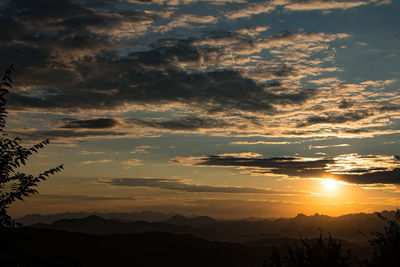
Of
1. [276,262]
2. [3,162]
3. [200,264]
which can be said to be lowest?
[200,264]

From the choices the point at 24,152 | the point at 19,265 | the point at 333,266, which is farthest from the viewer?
the point at 333,266

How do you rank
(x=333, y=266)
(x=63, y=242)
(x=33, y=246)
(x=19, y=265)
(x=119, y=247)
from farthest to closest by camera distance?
(x=119, y=247), (x=63, y=242), (x=33, y=246), (x=333, y=266), (x=19, y=265)

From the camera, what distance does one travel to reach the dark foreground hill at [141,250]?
Answer: 112500 mm

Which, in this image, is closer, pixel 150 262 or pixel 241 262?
pixel 150 262

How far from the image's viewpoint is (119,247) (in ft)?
418

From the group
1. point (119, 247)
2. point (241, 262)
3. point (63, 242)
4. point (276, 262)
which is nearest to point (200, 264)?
point (241, 262)

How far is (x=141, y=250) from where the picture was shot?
12962cm

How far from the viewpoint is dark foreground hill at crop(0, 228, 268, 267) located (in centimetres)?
11250

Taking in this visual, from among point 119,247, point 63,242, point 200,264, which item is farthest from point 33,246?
point 200,264

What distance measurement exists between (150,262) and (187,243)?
23305mm

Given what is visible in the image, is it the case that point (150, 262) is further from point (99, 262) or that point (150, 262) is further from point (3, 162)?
point (3, 162)

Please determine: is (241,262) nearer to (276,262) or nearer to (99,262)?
→ (99,262)

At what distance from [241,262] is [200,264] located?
1514 cm

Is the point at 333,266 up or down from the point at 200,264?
up
